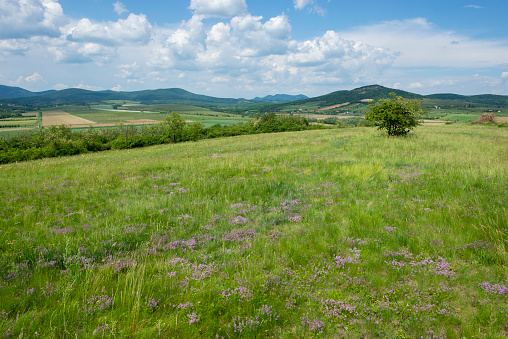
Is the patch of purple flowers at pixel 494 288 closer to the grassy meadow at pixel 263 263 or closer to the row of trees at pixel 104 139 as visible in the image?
the grassy meadow at pixel 263 263

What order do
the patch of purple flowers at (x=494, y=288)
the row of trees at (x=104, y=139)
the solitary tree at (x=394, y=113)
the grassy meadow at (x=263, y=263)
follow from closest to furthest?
the grassy meadow at (x=263, y=263)
the patch of purple flowers at (x=494, y=288)
the solitary tree at (x=394, y=113)
the row of trees at (x=104, y=139)

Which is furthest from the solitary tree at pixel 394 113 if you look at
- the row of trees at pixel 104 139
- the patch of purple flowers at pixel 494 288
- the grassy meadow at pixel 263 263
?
the row of trees at pixel 104 139

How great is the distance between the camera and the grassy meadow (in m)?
3.57

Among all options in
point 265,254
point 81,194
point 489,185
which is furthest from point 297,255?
point 81,194

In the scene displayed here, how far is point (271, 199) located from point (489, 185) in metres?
8.13

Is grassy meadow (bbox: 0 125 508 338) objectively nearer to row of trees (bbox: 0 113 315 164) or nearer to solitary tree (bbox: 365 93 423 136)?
solitary tree (bbox: 365 93 423 136)

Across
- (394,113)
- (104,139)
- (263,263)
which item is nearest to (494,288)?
(263,263)

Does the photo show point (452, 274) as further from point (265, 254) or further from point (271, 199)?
point (271, 199)

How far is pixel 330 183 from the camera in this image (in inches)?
430

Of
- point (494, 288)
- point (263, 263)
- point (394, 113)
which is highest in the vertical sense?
point (394, 113)

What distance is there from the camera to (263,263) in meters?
5.03

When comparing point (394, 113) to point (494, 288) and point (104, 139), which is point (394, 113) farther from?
point (104, 139)

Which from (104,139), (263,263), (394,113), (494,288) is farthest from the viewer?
(104,139)

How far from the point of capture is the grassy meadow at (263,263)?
357 centimetres
